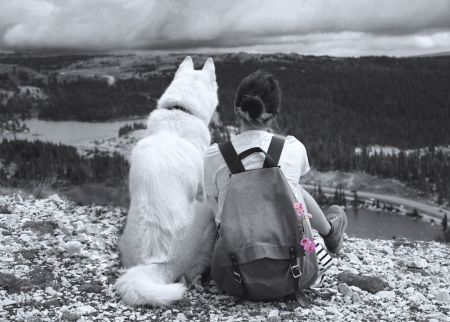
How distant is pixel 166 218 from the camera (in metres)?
5.81

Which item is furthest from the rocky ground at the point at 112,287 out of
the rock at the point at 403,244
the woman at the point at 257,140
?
the rock at the point at 403,244

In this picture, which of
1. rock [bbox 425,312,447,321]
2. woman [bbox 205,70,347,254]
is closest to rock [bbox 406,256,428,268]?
rock [bbox 425,312,447,321]

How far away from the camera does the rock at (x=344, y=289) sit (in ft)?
19.8

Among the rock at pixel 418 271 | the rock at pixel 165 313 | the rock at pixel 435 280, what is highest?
the rock at pixel 165 313

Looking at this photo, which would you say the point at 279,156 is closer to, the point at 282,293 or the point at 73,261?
the point at 282,293

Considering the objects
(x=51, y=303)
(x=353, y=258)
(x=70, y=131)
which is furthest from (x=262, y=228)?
(x=70, y=131)

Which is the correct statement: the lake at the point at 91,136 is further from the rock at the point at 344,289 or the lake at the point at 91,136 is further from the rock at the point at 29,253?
the rock at the point at 29,253

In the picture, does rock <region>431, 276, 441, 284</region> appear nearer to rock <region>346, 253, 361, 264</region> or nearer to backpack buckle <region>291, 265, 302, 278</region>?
rock <region>346, 253, 361, 264</region>

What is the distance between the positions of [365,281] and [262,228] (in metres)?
2.55

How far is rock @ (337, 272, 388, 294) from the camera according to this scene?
21.1 ft

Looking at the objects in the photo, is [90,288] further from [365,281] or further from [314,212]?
[365,281]

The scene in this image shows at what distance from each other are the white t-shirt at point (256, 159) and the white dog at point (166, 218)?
0.73 meters

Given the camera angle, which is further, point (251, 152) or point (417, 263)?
point (417, 263)

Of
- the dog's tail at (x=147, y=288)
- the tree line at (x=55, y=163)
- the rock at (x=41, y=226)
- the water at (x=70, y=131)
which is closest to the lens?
the dog's tail at (x=147, y=288)
